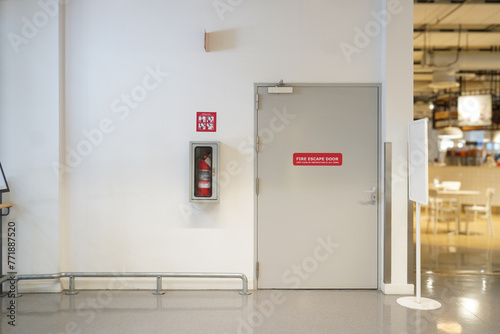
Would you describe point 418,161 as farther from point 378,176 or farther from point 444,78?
point 444,78

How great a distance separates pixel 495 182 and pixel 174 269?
9.26 meters

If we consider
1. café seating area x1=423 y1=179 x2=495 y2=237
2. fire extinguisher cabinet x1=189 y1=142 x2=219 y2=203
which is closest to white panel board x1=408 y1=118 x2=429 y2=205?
fire extinguisher cabinet x1=189 y1=142 x2=219 y2=203

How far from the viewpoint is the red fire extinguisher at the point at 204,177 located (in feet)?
15.1

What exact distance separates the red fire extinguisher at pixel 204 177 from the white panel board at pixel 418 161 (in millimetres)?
2010

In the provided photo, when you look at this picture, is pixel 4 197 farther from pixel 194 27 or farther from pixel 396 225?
pixel 396 225

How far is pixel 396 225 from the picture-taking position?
15.2ft

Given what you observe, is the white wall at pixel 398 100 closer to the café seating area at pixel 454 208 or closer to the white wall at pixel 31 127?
the white wall at pixel 31 127

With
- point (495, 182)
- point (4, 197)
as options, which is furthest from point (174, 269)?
point (495, 182)

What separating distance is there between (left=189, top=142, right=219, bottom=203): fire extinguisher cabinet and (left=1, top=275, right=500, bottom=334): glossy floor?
1.00 metres

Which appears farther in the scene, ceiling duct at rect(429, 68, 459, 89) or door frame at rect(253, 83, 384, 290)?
ceiling duct at rect(429, 68, 459, 89)

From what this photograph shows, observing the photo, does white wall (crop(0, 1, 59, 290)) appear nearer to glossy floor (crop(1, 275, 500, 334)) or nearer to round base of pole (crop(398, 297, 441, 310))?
glossy floor (crop(1, 275, 500, 334))

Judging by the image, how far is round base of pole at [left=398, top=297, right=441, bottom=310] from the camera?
13.6 ft

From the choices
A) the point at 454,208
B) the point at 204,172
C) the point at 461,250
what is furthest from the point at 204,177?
the point at 454,208

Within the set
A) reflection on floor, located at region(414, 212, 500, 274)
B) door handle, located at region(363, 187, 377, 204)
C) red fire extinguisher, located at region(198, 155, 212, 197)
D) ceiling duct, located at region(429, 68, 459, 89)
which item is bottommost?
reflection on floor, located at region(414, 212, 500, 274)
